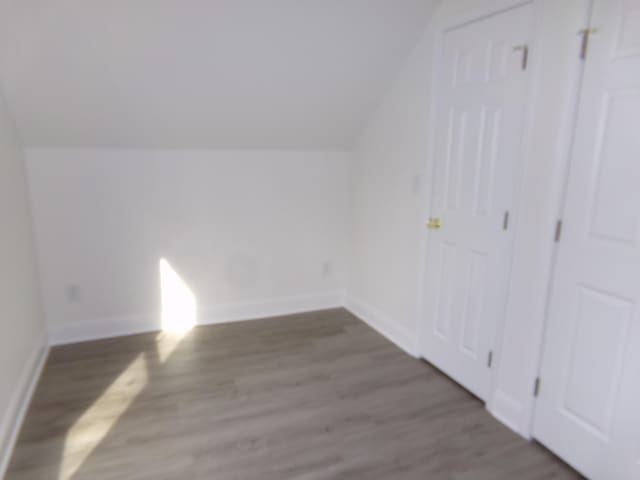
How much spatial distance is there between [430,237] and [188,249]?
1835mm

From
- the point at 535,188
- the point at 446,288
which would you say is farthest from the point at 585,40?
the point at 446,288

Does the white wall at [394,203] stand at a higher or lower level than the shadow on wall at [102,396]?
higher

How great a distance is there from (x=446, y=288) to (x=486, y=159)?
84cm

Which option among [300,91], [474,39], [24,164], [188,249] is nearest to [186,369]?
[188,249]

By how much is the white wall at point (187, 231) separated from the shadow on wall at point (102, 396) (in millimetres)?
126

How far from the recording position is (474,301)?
2.57 m

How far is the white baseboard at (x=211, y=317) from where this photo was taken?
10.5 ft

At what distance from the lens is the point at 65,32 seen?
89.4 inches

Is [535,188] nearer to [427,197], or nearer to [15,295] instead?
[427,197]

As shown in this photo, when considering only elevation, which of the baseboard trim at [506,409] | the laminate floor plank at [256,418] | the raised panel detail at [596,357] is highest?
the raised panel detail at [596,357]

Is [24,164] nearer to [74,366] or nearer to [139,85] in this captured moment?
[139,85]

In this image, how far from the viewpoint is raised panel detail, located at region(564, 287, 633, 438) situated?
1806 mm

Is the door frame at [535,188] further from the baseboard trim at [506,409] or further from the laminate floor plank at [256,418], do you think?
the laminate floor plank at [256,418]

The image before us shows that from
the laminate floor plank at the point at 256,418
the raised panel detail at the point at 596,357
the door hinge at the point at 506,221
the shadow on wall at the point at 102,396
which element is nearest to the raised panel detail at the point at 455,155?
the door hinge at the point at 506,221
